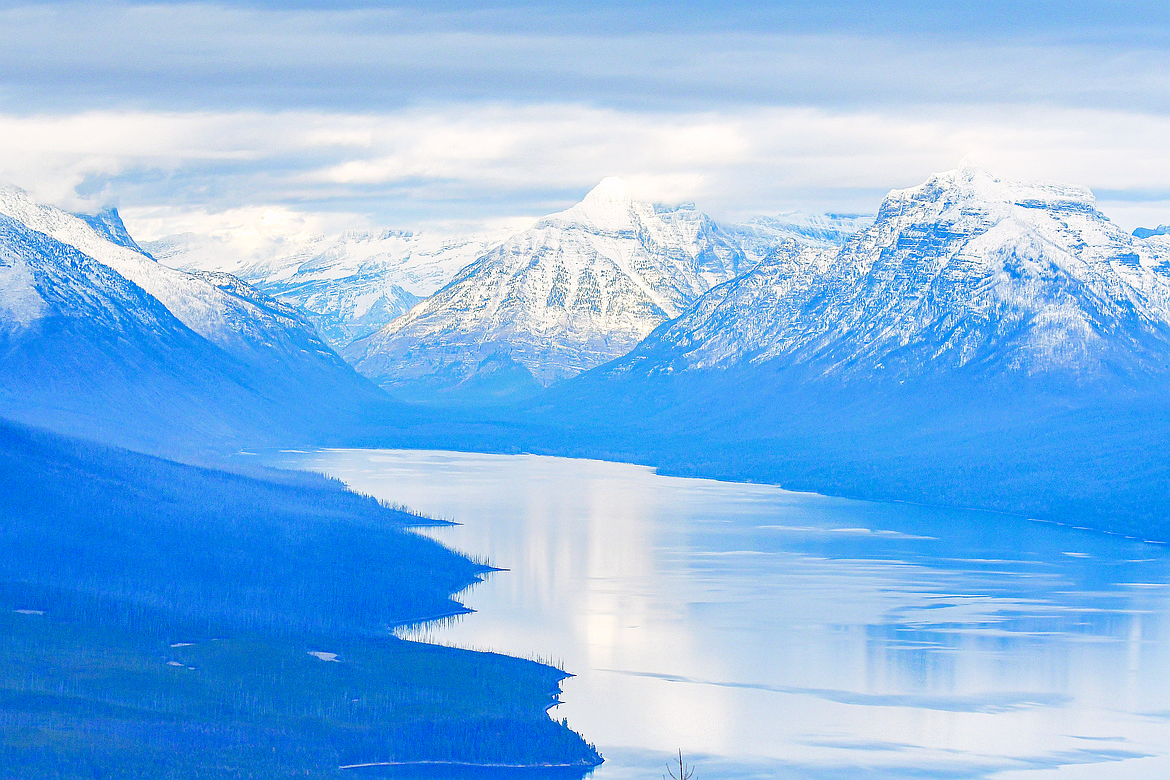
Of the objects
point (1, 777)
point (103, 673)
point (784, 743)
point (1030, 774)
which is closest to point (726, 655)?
point (784, 743)

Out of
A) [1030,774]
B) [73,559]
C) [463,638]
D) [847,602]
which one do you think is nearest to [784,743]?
[1030,774]

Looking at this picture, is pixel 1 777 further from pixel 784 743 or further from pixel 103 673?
pixel 784 743

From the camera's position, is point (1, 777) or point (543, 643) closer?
point (1, 777)

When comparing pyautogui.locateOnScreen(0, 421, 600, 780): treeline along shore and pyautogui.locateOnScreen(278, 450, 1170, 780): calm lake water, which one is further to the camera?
pyautogui.locateOnScreen(278, 450, 1170, 780): calm lake water

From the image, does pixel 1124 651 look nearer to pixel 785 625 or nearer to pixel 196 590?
pixel 785 625

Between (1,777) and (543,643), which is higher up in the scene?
(543,643)

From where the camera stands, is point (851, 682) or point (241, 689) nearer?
point (241, 689)

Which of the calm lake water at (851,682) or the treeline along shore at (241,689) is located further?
the calm lake water at (851,682)

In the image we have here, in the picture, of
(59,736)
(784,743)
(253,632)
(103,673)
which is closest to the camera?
(59,736)

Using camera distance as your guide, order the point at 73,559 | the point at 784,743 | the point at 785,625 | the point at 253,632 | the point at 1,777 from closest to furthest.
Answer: the point at 1,777
the point at 784,743
the point at 253,632
the point at 785,625
the point at 73,559

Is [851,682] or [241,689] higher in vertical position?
[851,682]
